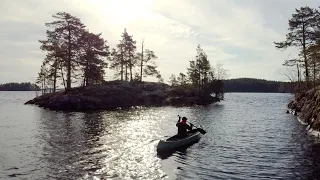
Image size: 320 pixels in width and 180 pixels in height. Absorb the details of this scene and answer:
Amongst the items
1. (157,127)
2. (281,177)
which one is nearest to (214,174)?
(281,177)

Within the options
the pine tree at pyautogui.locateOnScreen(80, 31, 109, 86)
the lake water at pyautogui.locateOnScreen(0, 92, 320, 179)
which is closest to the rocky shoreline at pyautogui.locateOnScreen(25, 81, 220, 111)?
the pine tree at pyautogui.locateOnScreen(80, 31, 109, 86)

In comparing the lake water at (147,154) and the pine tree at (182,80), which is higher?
the pine tree at (182,80)

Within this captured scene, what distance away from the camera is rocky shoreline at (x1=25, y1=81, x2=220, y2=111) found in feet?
181

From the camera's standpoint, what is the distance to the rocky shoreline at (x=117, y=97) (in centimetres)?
→ 5531

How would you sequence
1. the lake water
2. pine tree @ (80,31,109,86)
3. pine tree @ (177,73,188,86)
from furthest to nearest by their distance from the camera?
pine tree @ (177,73,188,86) → pine tree @ (80,31,109,86) → the lake water

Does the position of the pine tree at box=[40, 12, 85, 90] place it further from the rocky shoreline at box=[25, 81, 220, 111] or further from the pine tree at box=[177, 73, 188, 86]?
the pine tree at box=[177, 73, 188, 86]

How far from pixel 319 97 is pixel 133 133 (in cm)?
1811

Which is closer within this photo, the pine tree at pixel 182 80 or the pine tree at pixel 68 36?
the pine tree at pixel 68 36

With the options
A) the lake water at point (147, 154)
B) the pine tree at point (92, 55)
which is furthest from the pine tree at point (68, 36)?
the lake water at point (147, 154)

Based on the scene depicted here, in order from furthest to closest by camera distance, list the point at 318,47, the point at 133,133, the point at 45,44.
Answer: the point at 45,44 < the point at 318,47 < the point at 133,133

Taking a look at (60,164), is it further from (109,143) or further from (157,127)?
(157,127)

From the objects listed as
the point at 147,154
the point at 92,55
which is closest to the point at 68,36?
the point at 92,55

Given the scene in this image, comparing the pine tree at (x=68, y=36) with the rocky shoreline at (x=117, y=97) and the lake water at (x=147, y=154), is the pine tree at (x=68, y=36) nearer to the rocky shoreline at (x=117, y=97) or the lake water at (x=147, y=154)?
the rocky shoreline at (x=117, y=97)

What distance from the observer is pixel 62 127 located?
31.2m
